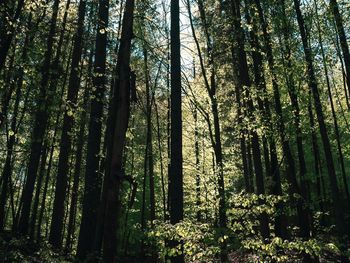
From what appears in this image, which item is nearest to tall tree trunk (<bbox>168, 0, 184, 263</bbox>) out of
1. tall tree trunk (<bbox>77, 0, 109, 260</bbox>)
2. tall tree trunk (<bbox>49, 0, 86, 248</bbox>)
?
tall tree trunk (<bbox>77, 0, 109, 260</bbox>)

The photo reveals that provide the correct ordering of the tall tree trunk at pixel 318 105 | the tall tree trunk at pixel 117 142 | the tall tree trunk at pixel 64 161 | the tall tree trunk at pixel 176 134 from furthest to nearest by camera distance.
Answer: the tall tree trunk at pixel 64 161, the tall tree trunk at pixel 318 105, the tall tree trunk at pixel 176 134, the tall tree trunk at pixel 117 142

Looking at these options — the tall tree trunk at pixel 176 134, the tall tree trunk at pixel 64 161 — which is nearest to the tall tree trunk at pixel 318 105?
the tall tree trunk at pixel 176 134

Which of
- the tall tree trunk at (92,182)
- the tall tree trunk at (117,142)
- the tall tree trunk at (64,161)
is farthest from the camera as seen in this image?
the tall tree trunk at (64,161)

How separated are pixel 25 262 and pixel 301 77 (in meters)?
9.74

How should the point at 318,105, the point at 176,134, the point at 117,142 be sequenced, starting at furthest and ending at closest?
the point at 318,105, the point at 176,134, the point at 117,142

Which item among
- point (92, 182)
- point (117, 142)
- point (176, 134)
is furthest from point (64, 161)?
point (117, 142)

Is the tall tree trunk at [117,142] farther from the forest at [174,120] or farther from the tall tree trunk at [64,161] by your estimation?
the tall tree trunk at [64,161]

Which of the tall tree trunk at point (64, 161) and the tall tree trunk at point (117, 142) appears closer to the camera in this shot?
the tall tree trunk at point (117, 142)

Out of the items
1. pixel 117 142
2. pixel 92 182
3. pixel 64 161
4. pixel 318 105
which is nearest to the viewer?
pixel 117 142

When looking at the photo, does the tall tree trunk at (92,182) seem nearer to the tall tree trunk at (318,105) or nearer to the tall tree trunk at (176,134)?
the tall tree trunk at (176,134)

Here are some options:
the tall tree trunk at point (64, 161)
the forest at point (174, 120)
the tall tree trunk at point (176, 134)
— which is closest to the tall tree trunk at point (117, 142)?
the forest at point (174, 120)

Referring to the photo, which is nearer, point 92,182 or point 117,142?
point 117,142

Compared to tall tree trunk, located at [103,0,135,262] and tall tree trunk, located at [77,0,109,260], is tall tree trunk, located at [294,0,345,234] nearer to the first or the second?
tall tree trunk, located at [103,0,135,262]

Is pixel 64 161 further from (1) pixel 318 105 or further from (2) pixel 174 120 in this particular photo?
(1) pixel 318 105
